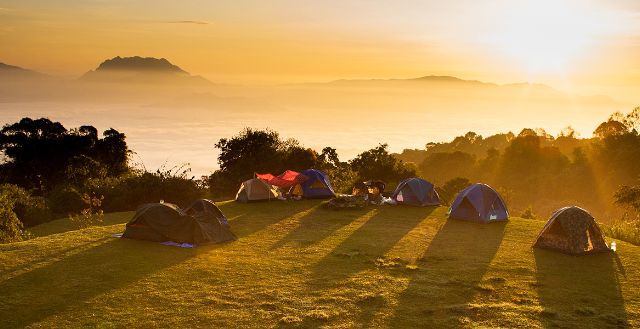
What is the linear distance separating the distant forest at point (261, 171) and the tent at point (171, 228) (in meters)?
4.63

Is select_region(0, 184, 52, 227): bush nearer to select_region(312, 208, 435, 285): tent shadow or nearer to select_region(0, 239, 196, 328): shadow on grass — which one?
select_region(0, 239, 196, 328): shadow on grass

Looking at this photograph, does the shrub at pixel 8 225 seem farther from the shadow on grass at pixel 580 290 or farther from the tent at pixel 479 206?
the shadow on grass at pixel 580 290

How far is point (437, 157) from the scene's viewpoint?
87.4 meters

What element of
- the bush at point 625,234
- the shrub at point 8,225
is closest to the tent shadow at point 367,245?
the bush at point 625,234

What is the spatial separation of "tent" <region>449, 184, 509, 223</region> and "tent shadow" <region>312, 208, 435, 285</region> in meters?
1.88

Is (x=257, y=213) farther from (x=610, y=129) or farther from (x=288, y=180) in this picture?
(x=610, y=129)

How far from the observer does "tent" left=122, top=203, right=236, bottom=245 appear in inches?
741

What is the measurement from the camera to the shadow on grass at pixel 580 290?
12.4 m

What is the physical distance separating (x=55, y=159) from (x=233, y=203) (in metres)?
31.1

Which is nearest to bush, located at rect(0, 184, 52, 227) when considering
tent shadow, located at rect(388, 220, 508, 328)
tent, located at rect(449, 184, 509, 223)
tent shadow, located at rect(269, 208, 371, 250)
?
tent shadow, located at rect(269, 208, 371, 250)

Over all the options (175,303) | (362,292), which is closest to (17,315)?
(175,303)

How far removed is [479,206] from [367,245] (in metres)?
7.31

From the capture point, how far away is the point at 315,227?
22547 millimetres

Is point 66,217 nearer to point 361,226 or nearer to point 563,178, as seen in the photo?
point 361,226
